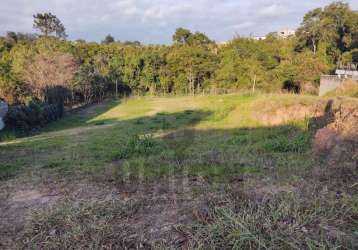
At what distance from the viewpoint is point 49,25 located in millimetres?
29531

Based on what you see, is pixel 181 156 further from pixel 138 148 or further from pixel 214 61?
pixel 214 61

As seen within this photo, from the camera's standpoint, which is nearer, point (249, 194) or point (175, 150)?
point (249, 194)

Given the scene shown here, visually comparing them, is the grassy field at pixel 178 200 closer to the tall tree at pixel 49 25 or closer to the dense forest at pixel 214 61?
the dense forest at pixel 214 61

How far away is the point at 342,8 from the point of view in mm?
21266

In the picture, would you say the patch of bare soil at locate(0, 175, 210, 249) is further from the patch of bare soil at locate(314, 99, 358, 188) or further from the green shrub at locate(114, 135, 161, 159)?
the patch of bare soil at locate(314, 99, 358, 188)

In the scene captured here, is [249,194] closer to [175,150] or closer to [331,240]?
[331,240]

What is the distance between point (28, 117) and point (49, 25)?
22518 mm

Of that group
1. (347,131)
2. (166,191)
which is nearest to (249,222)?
(166,191)

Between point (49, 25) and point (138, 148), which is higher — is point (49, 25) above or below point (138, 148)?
above

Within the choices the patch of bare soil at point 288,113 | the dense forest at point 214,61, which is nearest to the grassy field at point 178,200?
the patch of bare soil at point 288,113

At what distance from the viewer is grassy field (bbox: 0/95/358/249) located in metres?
2.02

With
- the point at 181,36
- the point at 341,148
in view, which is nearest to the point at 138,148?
the point at 341,148

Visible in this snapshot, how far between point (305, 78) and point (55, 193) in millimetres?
17277

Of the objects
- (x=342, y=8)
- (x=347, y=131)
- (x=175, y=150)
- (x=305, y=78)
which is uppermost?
(x=342, y=8)
